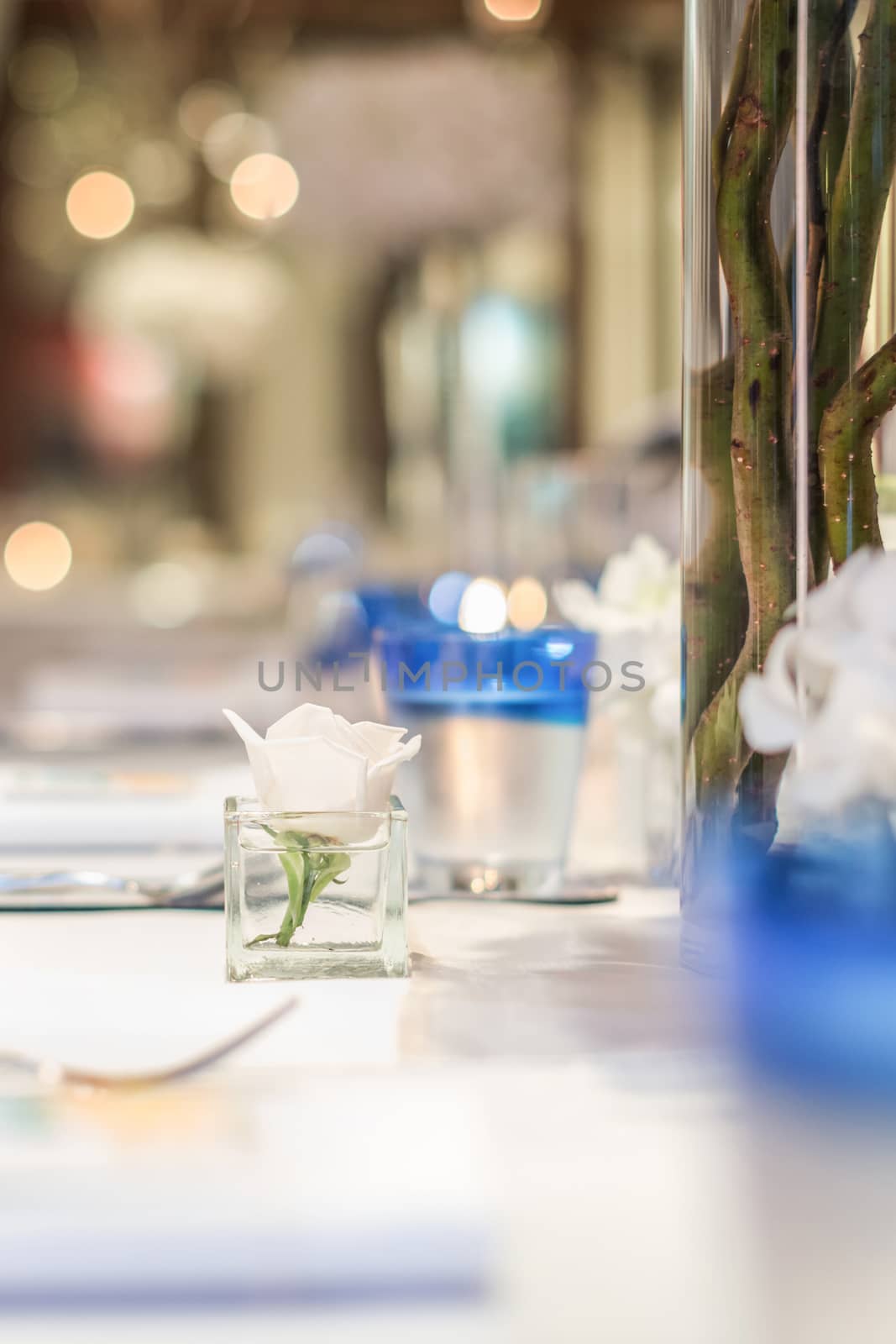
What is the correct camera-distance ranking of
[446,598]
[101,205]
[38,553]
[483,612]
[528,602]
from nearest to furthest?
[483,612], [528,602], [446,598], [101,205], [38,553]

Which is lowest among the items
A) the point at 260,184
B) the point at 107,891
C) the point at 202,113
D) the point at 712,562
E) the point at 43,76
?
the point at 107,891

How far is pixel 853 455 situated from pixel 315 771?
155 millimetres

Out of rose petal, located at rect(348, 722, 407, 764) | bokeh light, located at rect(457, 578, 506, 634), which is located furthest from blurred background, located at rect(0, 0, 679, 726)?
rose petal, located at rect(348, 722, 407, 764)

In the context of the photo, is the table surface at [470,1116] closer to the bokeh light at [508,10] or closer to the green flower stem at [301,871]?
the green flower stem at [301,871]

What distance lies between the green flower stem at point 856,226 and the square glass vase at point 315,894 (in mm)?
131

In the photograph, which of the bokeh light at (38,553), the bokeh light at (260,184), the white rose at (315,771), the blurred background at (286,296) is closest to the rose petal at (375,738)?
the white rose at (315,771)

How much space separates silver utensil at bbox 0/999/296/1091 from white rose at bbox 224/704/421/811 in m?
0.07

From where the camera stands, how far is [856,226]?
0.35 metres

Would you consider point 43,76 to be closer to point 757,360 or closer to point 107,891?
point 107,891

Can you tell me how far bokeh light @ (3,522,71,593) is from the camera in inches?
165

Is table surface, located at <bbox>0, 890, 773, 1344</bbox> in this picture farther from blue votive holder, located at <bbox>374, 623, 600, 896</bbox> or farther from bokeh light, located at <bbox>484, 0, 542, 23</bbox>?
bokeh light, located at <bbox>484, 0, 542, 23</bbox>

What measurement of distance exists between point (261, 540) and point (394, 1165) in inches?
164

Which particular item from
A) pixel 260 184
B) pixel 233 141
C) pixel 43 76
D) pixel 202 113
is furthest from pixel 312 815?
pixel 43 76

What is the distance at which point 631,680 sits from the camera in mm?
529
